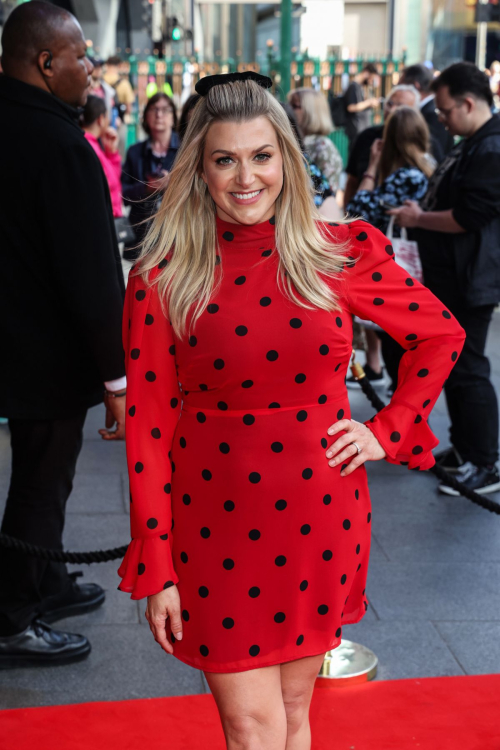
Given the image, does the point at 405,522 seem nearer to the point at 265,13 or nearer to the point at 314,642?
the point at 314,642

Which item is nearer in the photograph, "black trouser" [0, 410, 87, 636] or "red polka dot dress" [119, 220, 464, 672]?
"red polka dot dress" [119, 220, 464, 672]

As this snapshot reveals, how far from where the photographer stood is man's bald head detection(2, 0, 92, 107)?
3.05 metres

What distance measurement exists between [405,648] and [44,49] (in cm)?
251

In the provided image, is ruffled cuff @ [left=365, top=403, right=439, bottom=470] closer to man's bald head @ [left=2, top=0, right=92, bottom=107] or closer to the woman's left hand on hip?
the woman's left hand on hip

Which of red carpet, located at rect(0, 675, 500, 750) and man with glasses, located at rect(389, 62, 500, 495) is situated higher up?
man with glasses, located at rect(389, 62, 500, 495)

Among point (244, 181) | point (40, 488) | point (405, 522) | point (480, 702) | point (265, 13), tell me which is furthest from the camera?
point (265, 13)

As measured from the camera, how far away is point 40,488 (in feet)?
10.6

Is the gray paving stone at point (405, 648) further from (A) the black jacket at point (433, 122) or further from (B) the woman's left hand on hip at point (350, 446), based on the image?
(A) the black jacket at point (433, 122)

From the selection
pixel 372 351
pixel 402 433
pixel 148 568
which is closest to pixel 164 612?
pixel 148 568

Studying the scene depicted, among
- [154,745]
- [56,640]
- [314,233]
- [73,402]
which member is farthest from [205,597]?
[56,640]

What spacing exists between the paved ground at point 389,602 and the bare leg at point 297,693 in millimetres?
1087

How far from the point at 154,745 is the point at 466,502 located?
2607mm

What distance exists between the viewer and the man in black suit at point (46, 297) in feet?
9.52

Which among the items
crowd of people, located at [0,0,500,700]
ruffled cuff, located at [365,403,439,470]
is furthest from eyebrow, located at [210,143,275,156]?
ruffled cuff, located at [365,403,439,470]
